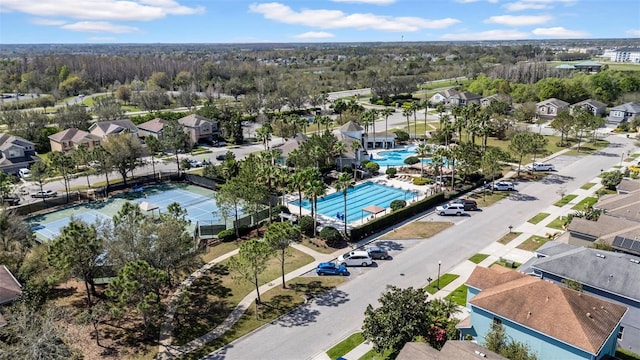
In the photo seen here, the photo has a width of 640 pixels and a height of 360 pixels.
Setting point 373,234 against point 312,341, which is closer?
point 312,341

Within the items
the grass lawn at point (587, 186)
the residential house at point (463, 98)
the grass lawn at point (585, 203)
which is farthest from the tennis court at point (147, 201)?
the residential house at point (463, 98)

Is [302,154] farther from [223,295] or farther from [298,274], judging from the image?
[223,295]

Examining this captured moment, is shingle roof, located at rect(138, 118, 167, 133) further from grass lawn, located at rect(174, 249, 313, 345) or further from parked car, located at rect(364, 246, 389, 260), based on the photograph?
parked car, located at rect(364, 246, 389, 260)

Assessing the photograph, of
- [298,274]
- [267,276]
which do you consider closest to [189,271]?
[267,276]

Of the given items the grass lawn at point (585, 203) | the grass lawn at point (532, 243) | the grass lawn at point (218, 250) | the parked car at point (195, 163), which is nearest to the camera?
the grass lawn at point (532, 243)

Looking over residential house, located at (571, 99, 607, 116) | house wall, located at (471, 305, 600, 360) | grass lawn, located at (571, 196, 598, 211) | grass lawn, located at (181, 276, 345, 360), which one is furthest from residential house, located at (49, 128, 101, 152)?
residential house, located at (571, 99, 607, 116)

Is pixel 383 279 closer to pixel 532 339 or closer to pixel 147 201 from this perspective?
pixel 532 339

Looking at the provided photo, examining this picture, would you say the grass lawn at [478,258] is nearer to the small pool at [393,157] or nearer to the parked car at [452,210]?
the parked car at [452,210]
